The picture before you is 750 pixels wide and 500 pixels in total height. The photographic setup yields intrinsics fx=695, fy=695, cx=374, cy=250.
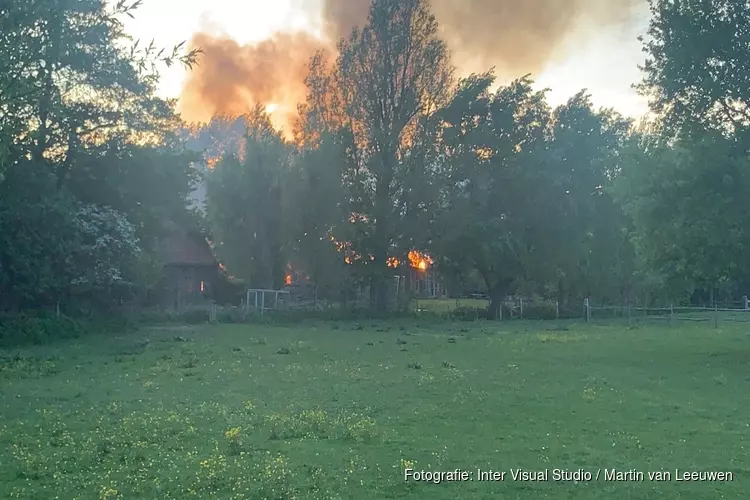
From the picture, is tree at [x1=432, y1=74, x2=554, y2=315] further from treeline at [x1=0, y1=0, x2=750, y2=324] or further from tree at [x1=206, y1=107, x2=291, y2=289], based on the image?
tree at [x1=206, y1=107, x2=291, y2=289]

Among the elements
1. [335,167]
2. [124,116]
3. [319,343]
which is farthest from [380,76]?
[319,343]

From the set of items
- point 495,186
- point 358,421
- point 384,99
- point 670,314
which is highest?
point 384,99

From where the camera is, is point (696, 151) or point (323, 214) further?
point (323, 214)

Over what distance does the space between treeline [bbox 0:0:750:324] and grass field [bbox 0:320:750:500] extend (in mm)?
7035

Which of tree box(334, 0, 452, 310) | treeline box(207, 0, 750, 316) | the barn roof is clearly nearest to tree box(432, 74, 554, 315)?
treeline box(207, 0, 750, 316)

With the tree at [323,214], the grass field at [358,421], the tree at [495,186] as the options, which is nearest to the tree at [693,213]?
the grass field at [358,421]

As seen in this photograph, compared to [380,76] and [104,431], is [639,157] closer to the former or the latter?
[104,431]

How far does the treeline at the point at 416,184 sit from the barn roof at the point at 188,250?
7.23 feet

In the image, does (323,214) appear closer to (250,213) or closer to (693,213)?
(250,213)

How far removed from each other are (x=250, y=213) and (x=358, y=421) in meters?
41.7

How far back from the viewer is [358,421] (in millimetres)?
12586

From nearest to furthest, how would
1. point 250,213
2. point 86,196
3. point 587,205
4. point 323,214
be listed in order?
point 86,196, point 323,214, point 250,213, point 587,205

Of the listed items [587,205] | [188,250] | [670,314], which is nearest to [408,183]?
[587,205]

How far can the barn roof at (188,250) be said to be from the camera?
53625mm
